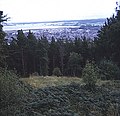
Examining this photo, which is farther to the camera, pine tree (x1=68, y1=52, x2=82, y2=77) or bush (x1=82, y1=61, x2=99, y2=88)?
pine tree (x1=68, y1=52, x2=82, y2=77)

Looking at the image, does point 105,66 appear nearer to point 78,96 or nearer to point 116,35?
point 116,35

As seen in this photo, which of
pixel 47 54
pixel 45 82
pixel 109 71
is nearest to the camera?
pixel 45 82

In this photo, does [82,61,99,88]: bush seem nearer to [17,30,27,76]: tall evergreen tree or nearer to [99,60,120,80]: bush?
[99,60,120,80]: bush

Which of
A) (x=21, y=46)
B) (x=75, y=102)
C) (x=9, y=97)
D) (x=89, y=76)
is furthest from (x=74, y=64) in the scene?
(x=9, y=97)

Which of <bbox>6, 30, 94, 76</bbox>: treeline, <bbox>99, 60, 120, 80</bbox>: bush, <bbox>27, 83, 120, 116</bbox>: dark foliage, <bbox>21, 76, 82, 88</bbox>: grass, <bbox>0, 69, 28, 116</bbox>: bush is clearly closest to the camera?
<bbox>0, 69, 28, 116</bbox>: bush

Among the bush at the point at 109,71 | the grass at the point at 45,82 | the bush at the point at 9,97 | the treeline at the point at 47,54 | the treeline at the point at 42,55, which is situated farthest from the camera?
the treeline at the point at 42,55

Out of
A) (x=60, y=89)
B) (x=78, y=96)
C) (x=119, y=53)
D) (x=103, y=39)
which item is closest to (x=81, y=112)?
(x=78, y=96)

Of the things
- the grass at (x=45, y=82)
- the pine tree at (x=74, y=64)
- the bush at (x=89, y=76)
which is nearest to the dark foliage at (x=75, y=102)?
the bush at (x=89, y=76)

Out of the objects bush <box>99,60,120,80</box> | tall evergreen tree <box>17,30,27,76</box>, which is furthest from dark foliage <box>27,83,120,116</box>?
tall evergreen tree <box>17,30,27,76</box>

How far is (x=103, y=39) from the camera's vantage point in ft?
167

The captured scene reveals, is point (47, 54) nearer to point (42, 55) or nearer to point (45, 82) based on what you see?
point (42, 55)

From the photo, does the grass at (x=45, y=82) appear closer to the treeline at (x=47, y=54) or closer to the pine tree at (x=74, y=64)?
the treeline at (x=47, y=54)

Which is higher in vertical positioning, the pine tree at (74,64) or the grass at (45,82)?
the grass at (45,82)

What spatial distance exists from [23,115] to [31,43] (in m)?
53.7
